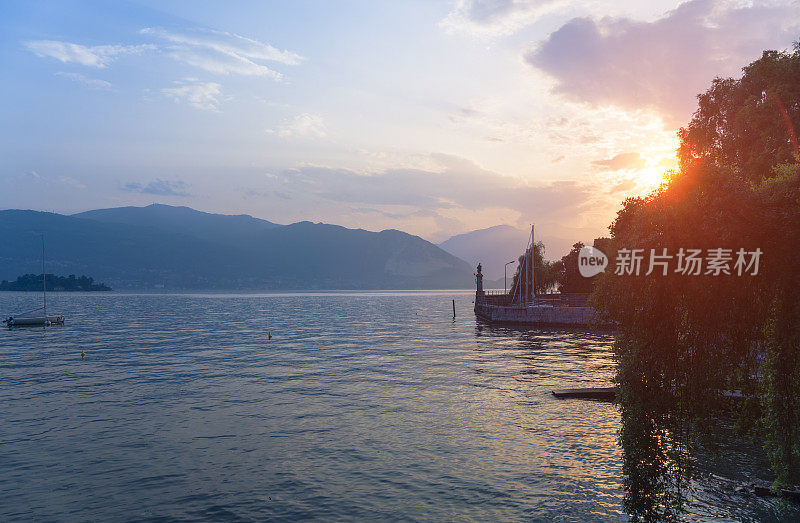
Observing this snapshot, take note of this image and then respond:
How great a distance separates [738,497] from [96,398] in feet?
112

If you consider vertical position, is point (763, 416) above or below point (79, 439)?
above

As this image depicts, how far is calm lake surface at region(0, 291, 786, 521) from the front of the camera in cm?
1628

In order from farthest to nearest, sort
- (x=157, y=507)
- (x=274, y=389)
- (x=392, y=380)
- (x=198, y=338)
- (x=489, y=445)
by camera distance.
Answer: (x=198, y=338) < (x=392, y=380) < (x=274, y=389) < (x=489, y=445) < (x=157, y=507)

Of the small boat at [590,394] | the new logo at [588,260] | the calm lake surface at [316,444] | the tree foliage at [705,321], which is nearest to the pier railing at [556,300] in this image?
the new logo at [588,260]

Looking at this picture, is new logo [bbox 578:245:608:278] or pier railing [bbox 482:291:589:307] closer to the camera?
pier railing [bbox 482:291:589:307]

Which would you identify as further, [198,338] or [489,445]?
[198,338]

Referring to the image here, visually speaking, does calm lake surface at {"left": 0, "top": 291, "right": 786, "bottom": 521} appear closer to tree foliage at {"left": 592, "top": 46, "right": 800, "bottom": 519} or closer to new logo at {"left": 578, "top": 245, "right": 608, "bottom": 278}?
tree foliage at {"left": 592, "top": 46, "right": 800, "bottom": 519}

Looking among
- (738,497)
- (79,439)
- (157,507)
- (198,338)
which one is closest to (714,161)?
(738,497)

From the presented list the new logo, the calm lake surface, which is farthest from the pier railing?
the calm lake surface

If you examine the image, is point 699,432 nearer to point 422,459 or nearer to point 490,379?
point 422,459

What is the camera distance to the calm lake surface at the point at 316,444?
16.3 metres

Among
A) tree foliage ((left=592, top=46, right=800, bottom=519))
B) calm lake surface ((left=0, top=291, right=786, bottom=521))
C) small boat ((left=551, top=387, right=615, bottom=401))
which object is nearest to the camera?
tree foliage ((left=592, top=46, right=800, bottom=519))

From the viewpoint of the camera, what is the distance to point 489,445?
22312 mm

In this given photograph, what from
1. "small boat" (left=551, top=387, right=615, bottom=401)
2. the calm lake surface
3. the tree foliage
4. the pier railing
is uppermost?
the tree foliage
